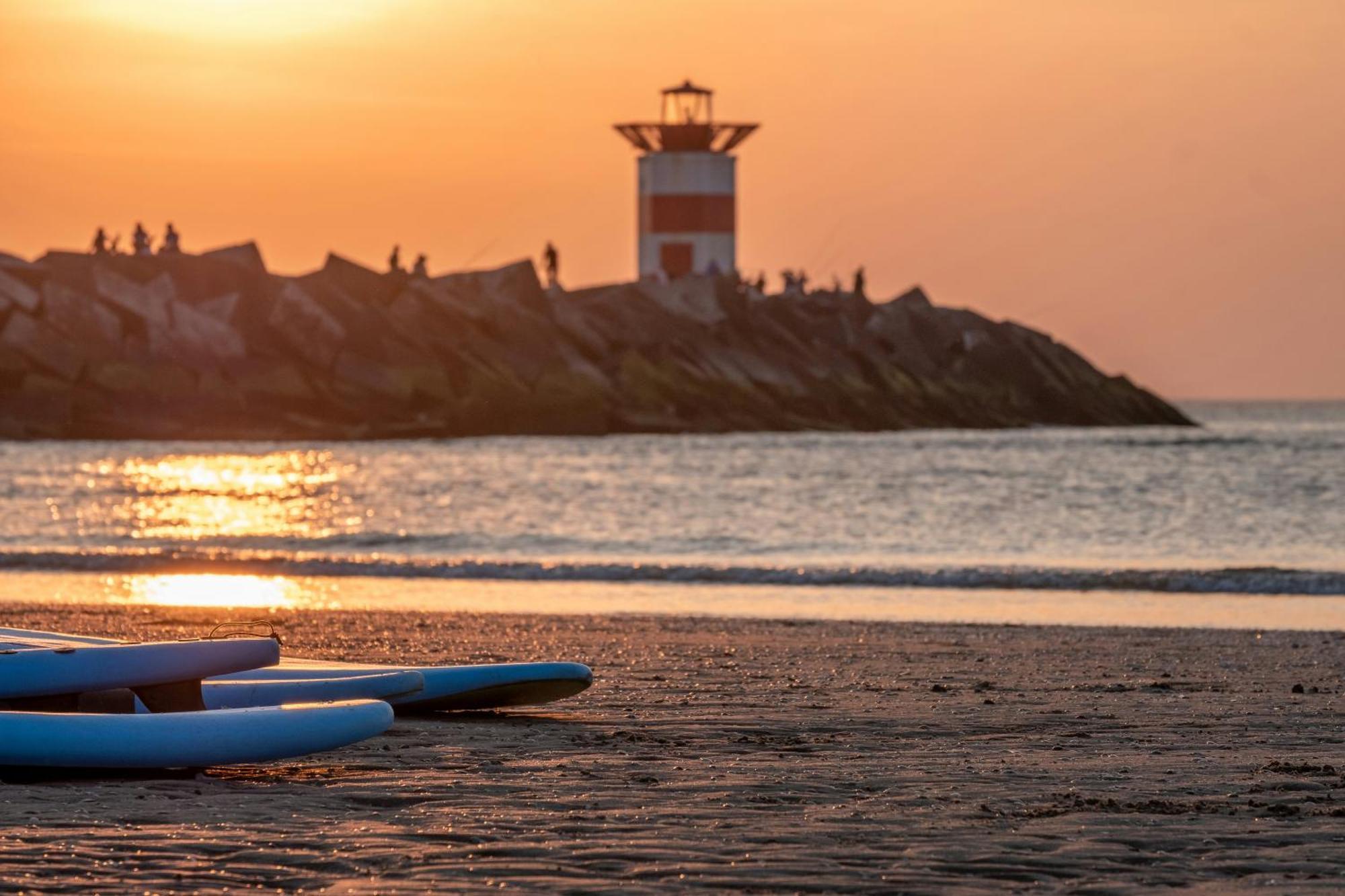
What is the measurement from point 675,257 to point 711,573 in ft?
163

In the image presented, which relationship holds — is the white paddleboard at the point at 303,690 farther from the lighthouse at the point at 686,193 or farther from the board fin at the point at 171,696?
the lighthouse at the point at 686,193

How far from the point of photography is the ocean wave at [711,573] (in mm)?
19328

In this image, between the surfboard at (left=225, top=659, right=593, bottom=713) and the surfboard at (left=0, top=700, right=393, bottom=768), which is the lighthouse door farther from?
the surfboard at (left=0, top=700, right=393, bottom=768)

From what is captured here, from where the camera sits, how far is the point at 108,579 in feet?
66.8

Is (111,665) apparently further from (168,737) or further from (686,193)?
(686,193)

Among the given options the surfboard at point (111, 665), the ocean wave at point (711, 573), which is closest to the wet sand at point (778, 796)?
the surfboard at point (111, 665)

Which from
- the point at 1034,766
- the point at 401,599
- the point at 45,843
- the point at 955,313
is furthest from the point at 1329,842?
the point at 955,313

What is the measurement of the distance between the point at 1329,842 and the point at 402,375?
53748 millimetres

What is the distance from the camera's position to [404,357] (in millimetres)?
58625

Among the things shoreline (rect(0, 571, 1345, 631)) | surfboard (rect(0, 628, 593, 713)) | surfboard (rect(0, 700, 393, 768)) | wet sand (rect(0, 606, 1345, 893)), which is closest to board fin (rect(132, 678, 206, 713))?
surfboard (rect(0, 700, 393, 768))

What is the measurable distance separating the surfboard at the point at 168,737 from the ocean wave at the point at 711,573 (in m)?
12.7

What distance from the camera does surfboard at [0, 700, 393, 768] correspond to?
6984mm

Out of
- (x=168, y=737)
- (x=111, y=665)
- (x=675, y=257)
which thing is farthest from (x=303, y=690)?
(x=675, y=257)

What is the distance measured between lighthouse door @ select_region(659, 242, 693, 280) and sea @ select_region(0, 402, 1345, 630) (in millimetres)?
12418
